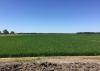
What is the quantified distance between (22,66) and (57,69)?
1648mm

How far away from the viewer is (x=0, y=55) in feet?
67.0

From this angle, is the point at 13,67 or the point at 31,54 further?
the point at 31,54

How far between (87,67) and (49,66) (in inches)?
70.4

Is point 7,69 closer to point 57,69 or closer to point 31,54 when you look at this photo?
point 57,69

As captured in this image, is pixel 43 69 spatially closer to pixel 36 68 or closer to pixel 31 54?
pixel 36 68

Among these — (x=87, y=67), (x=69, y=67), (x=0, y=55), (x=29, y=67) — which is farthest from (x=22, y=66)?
(x=0, y=55)

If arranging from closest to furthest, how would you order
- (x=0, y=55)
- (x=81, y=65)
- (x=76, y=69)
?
(x=76, y=69)
(x=81, y=65)
(x=0, y=55)

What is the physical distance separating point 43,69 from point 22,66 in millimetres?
1046

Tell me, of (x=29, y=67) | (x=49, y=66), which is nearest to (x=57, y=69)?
(x=49, y=66)

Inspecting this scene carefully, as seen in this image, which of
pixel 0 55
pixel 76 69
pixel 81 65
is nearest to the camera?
pixel 76 69

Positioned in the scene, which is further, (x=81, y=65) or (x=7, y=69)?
(x=81, y=65)

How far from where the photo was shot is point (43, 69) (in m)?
11.6

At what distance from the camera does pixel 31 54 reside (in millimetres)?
21016

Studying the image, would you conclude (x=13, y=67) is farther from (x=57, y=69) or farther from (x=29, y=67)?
(x=57, y=69)
